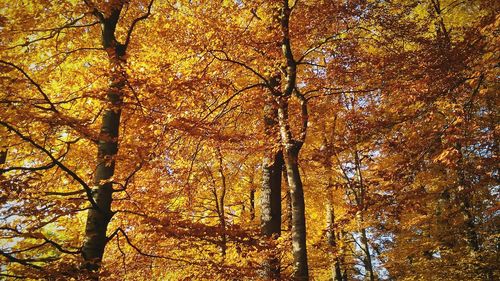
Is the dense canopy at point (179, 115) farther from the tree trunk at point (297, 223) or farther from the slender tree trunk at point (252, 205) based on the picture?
the slender tree trunk at point (252, 205)

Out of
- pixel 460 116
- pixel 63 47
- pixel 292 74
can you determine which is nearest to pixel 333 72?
pixel 292 74

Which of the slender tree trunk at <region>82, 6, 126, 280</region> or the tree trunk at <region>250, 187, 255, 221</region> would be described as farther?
the tree trunk at <region>250, 187, 255, 221</region>

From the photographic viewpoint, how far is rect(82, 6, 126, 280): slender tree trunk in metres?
6.21

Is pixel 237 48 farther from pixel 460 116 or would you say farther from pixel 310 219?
pixel 310 219

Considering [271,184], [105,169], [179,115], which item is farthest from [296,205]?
[105,169]

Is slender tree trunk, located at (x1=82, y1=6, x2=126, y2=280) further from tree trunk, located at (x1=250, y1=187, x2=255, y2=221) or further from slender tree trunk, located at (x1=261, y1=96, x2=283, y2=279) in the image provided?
tree trunk, located at (x1=250, y1=187, x2=255, y2=221)

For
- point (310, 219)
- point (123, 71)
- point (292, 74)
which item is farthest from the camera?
point (310, 219)

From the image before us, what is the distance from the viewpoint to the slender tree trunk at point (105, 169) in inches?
245

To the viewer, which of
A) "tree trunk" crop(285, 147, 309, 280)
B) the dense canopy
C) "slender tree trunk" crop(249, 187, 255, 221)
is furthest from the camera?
"slender tree trunk" crop(249, 187, 255, 221)

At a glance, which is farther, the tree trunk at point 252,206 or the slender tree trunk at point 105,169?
the tree trunk at point 252,206

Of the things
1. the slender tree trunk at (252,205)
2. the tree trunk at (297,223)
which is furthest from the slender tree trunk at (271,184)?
the slender tree trunk at (252,205)

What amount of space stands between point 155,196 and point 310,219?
33.6ft

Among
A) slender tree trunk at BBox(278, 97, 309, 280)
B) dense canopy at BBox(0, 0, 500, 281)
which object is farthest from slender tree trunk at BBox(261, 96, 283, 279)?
slender tree trunk at BBox(278, 97, 309, 280)

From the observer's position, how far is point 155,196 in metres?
8.47
